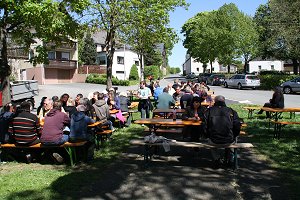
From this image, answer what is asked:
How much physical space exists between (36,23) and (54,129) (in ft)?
15.7

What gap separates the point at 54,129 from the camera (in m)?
7.67

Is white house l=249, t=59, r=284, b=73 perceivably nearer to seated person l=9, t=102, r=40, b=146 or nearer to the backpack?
the backpack

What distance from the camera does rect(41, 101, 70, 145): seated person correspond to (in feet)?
25.0

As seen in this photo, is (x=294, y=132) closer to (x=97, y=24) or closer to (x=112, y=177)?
(x=112, y=177)

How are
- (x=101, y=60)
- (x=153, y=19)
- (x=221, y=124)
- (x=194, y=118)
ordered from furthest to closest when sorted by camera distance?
(x=101, y=60)
(x=153, y=19)
(x=194, y=118)
(x=221, y=124)

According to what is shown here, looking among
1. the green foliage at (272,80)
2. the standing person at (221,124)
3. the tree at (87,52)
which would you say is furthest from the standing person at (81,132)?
the tree at (87,52)

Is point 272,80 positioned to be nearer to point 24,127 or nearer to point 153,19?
point 153,19

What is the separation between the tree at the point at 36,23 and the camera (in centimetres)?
1077

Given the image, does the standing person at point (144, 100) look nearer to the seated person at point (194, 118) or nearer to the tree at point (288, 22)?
the seated person at point (194, 118)

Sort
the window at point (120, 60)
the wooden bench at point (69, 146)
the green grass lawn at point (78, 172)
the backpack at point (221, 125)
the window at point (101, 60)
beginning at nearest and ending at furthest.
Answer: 1. the green grass lawn at point (78, 172)
2. the backpack at point (221, 125)
3. the wooden bench at point (69, 146)
4. the window at point (120, 60)
5. the window at point (101, 60)

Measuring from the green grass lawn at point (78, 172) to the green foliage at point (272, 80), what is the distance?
25600 mm

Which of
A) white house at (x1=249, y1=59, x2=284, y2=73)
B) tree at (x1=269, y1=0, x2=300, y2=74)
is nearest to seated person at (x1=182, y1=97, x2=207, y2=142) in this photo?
tree at (x1=269, y1=0, x2=300, y2=74)

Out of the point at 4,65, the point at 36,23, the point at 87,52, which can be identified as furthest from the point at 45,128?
the point at 87,52

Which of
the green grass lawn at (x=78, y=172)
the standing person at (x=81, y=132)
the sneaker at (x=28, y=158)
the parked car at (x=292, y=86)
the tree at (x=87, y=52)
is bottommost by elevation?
the green grass lawn at (x=78, y=172)
